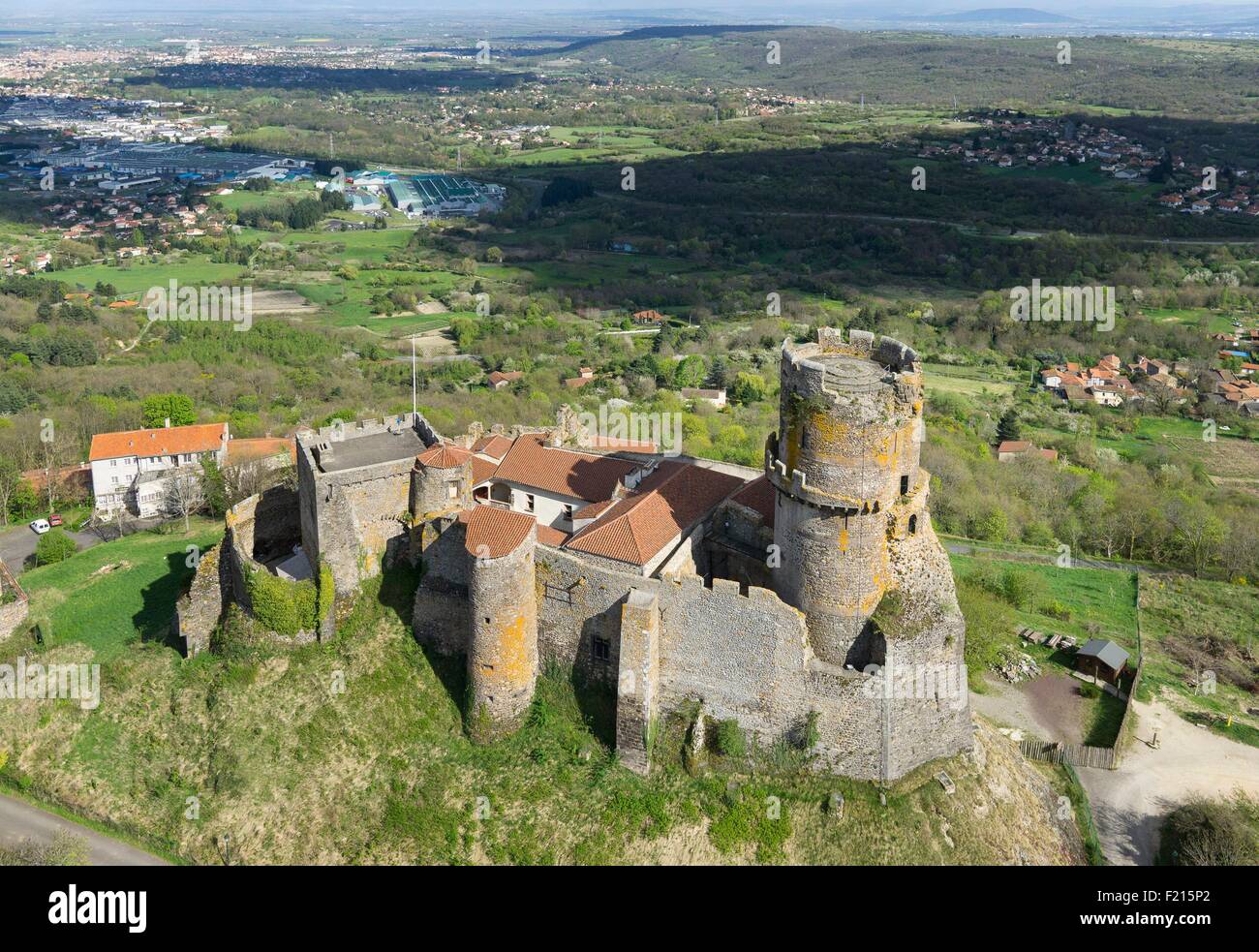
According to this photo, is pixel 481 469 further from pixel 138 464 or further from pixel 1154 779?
pixel 138 464

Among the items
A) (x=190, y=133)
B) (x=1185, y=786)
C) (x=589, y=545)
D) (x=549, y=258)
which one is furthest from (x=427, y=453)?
(x=190, y=133)

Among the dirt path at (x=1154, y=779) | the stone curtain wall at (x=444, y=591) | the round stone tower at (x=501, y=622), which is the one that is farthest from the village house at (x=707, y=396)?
the round stone tower at (x=501, y=622)

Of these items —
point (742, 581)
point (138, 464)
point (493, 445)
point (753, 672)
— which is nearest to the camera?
point (753, 672)

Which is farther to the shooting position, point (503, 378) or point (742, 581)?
point (503, 378)

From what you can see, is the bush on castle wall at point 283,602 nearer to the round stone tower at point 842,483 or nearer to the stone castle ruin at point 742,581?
the stone castle ruin at point 742,581

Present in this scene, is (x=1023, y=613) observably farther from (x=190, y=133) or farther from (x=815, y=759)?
(x=190, y=133)

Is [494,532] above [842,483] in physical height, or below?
below

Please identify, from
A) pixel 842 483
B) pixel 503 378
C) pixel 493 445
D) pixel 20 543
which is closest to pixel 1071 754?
pixel 842 483

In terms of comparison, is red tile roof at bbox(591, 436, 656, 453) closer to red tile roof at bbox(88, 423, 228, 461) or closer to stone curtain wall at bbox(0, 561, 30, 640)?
stone curtain wall at bbox(0, 561, 30, 640)
